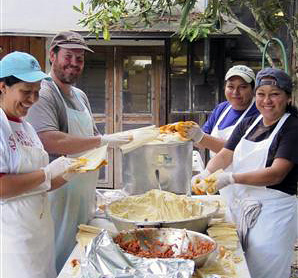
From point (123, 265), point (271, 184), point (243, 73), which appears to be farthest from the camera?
point (243, 73)

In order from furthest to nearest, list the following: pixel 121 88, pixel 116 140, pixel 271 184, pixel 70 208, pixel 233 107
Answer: pixel 121 88 < pixel 233 107 < pixel 116 140 < pixel 70 208 < pixel 271 184

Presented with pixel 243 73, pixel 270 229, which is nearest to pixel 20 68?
pixel 270 229

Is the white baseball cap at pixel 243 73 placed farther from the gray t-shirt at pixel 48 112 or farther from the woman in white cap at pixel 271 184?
the gray t-shirt at pixel 48 112

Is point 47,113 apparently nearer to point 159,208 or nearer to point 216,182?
point 159,208

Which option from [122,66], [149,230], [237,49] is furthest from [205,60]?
[149,230]

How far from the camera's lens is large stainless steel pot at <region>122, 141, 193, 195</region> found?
338 centimetres

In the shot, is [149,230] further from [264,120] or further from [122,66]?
[122,66]

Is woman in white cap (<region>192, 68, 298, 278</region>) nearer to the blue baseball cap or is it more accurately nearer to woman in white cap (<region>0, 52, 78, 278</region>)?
woman in white cap (<region>0, 52, 78, 278</region>)

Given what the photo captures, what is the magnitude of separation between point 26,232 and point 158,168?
Answer: 1.16 m

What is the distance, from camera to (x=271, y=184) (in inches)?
123

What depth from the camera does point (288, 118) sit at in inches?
126

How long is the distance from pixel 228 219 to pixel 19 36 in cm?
509

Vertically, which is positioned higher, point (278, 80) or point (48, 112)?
point (278, 80)

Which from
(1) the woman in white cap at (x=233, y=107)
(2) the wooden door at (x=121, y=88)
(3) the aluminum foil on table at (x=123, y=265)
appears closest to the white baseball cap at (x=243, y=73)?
(1) the woman in white cap at (x=233, y=107)
